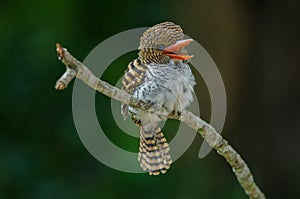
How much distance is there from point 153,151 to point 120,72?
84cm

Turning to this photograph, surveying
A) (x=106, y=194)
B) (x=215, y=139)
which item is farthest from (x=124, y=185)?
(x=215, y=139)

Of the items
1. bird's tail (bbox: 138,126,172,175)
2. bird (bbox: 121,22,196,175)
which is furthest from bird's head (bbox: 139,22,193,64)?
bird's tail (bbox: 138,126,172,175)

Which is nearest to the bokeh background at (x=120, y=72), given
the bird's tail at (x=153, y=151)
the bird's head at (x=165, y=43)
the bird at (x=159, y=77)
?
the bird's tail at (x=153, y=151)

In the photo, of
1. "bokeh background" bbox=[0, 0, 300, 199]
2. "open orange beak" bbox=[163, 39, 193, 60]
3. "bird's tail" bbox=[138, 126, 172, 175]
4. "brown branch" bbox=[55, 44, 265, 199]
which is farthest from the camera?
"bokeh background" bbox=[0, 0, 300, 199]

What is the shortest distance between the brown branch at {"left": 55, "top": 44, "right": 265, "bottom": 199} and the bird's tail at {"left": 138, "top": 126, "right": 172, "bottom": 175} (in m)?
0.25

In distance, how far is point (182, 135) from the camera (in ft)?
7.54

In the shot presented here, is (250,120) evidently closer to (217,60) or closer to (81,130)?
(217,60)

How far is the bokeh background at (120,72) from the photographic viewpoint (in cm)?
253

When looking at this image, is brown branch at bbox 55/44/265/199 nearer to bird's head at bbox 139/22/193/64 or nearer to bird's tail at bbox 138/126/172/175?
bird's head at bbox 139/22/193/64

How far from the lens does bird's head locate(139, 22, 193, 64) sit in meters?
1.15

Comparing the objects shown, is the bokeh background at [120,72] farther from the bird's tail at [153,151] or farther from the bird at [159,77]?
the bird at [159,77]

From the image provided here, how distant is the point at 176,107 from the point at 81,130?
1133 millimetres

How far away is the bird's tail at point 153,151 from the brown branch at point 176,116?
0.84 feet

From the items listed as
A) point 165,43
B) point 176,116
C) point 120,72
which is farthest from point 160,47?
point 120,72
